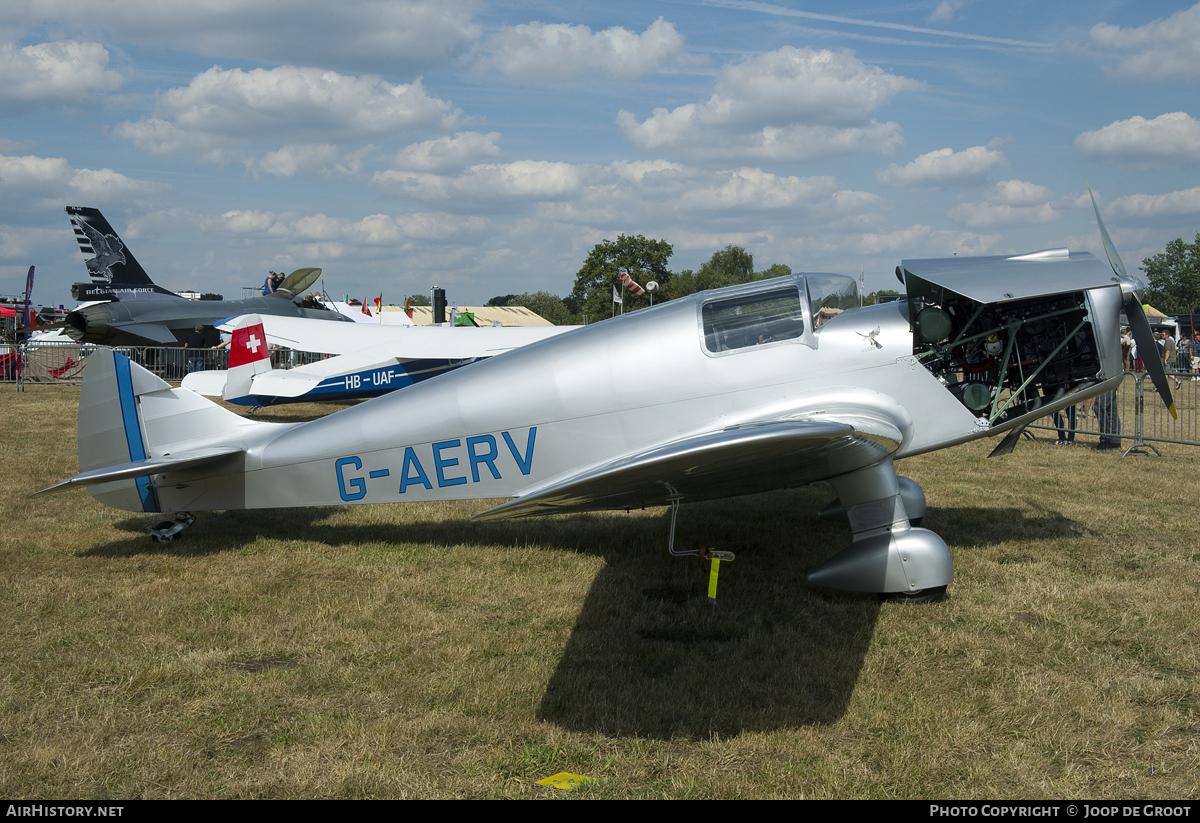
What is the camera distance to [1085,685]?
156 inches

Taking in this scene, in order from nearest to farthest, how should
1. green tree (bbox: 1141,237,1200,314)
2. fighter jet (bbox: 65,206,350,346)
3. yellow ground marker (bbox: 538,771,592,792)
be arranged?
yellow ground marker (bbox: 538,771,592,792) < fighter jet (bbox: 65,206,350,346) < green tree (bbox: 1141,237,1200,314)

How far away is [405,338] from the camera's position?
1639cm

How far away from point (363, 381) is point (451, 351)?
1.80m

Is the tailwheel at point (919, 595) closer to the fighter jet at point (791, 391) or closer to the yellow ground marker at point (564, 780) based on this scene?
the fighter jet at point (791, 391)

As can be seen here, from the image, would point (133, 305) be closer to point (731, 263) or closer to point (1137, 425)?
point (1137, 425)

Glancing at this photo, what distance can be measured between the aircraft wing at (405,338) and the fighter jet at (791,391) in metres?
9.35

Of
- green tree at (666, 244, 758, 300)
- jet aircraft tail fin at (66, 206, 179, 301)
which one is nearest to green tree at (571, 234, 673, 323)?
green tree at (666, 244, 758, 300)

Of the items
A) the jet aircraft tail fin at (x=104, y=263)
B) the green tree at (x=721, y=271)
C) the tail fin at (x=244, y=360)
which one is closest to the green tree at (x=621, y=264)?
the green tree at (x=721, y=271)

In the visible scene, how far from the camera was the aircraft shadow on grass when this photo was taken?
380cm

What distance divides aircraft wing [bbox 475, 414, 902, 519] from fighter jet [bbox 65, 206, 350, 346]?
22.7 m

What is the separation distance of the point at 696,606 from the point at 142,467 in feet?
13.7

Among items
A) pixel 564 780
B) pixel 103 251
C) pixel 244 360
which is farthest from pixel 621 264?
pixel 564 780

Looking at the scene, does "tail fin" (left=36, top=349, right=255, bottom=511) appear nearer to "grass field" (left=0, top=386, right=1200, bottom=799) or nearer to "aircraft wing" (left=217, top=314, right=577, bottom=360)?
"grass field" (left=0, top=386, right=1200, bottom=799)
